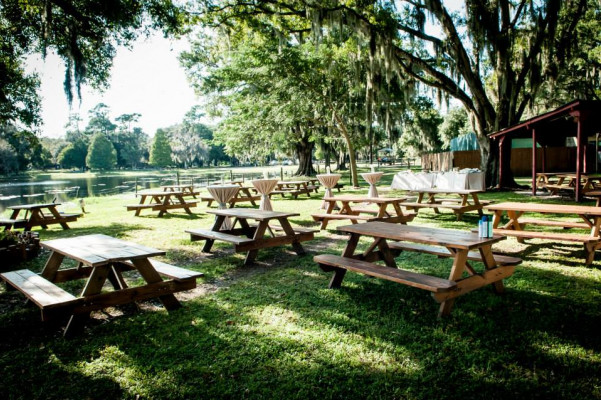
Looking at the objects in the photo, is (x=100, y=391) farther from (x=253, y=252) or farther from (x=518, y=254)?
(x=518, y=254)

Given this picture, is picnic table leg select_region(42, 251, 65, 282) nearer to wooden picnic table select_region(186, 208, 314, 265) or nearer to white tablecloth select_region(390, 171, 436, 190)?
wooden picnic table select_region(186, 208, 314, 265)

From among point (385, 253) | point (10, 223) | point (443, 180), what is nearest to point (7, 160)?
point (10, 223)

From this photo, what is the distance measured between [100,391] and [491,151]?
702 inches

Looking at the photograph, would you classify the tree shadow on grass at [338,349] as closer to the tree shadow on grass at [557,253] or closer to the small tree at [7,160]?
the tree shadow on grass at [557,253]

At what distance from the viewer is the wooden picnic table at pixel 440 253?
3638 millimetres

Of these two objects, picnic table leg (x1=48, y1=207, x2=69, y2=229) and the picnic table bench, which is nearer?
the picnic table bench

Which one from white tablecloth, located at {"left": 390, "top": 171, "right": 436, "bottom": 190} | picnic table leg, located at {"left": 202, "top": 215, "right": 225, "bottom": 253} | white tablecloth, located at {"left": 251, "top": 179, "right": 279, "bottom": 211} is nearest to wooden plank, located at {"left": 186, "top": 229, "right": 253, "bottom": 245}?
picnic table leg, located at {"left": 202, "top": 215, "right": 225, "bottom": 253}

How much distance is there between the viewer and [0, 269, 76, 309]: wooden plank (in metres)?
3.34

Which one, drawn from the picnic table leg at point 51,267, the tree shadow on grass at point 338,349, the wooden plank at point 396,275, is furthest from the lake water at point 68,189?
the wooden plank at point 396,275

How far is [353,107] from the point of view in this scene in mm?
19875

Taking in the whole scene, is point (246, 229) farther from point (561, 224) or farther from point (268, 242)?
point (561, 224)

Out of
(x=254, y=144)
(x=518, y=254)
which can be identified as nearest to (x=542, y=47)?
(x=518, y=254)

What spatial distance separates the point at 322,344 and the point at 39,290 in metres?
2.72

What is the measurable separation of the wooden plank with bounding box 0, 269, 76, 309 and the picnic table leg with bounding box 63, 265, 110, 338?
148 mm
